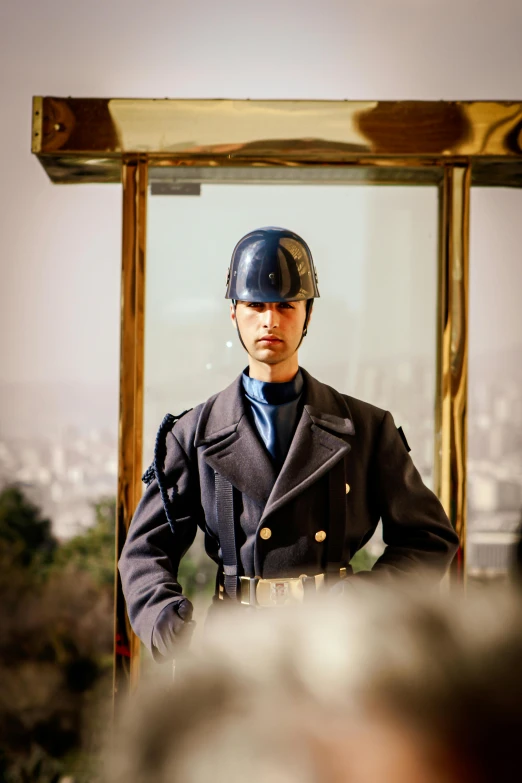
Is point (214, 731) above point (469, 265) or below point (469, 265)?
below

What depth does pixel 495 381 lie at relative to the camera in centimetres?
134

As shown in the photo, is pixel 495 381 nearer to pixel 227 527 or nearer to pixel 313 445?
pixel 313 445

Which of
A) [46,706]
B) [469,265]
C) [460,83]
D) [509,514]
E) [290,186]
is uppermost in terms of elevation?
[460,83]

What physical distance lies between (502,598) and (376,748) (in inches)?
1.9

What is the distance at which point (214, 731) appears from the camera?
18 centimetres

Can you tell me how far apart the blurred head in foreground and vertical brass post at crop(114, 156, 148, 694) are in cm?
107

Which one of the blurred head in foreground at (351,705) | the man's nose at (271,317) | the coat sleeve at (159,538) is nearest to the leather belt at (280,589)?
the coat sleeve at (159,538)

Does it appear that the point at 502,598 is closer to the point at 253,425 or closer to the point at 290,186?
the point at 253,425

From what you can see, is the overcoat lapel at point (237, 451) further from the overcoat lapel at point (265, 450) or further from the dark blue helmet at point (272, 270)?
the dark blue helmet at point (272, 270)

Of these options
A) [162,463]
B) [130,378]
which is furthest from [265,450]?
[130,378]

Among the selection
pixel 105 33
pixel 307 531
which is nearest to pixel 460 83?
pixel 105 33

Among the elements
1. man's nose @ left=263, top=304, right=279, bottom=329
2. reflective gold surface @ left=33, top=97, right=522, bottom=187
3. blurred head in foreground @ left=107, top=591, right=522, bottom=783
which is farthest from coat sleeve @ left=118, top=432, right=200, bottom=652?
blurred head in foreground @ left=107, top=591, right=522, bottom=783

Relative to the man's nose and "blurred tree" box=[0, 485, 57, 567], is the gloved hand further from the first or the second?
"blurred tree" box=[0, 485, 57, 567]

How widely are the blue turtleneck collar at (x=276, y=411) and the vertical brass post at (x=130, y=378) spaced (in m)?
0.25
